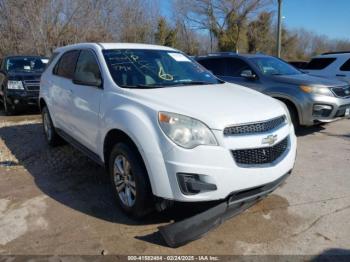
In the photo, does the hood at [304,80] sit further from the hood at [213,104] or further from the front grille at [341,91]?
the hood at [213,104]

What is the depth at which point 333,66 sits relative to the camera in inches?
386

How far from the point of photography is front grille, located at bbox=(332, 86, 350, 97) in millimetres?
6756

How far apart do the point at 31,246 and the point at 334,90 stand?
18.9ft

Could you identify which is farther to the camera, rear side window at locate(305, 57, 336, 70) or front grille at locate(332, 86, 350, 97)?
rear side window at locate(305, 57, 336, 70)

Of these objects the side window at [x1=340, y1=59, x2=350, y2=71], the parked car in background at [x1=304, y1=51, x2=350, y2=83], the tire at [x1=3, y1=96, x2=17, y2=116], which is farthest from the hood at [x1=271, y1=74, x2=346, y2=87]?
the tire at [x1=3, y1=96, x2=17, y2=116]

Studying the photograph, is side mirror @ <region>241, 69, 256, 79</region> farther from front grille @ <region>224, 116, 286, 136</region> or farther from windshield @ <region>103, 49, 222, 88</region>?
front grille @ <region>224, 116, 286, 136</region>

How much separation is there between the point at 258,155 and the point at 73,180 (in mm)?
2673

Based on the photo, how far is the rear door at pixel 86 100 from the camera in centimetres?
411

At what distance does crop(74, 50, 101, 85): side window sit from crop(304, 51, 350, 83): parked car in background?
6.43m

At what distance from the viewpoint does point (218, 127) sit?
308cm

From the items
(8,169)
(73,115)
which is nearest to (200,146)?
(73,115)

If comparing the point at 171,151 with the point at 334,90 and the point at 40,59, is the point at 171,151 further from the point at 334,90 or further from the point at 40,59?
the point at 40,59

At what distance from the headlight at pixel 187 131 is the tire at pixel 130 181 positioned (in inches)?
17.7

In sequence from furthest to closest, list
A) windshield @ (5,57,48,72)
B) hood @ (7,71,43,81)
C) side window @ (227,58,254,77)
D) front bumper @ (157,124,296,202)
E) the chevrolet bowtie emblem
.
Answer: windshield @ (5,57,48,72)
hood @ (7,71,43,81)
side window @ (227,58,254,77)
the chevrolet bowtie emblem
front bumper @ (157,124,296,202)
